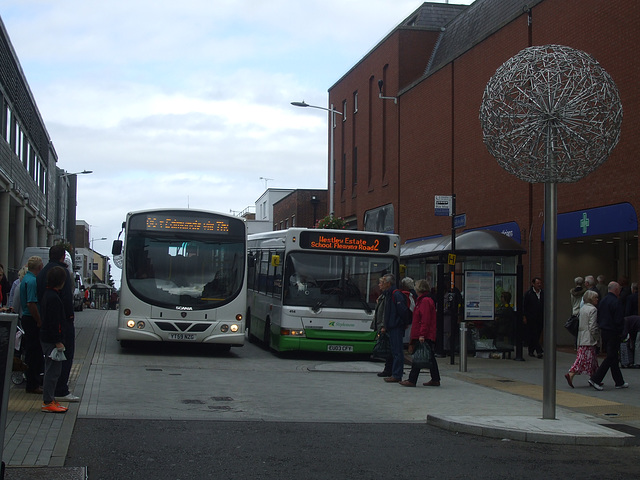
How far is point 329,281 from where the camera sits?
58.4 feet

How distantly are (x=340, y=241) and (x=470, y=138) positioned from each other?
1090 cm

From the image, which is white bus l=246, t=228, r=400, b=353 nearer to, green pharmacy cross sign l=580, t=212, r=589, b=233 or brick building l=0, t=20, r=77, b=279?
green pharmacy cross sign l=580, t=212, r=589, b=233

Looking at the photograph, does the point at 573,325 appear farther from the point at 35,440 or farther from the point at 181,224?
the point at 35,440

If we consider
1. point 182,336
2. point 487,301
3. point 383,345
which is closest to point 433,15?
point 487,301

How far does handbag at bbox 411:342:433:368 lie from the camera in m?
13.0

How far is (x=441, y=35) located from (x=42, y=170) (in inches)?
1051

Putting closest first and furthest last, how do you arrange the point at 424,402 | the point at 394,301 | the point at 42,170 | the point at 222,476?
the point at 222,476 → the point at 424,402 → the point at 394,301 → the point at 42,170

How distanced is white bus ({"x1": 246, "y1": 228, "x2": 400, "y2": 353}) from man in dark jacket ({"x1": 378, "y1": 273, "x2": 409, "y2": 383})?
3583 mm

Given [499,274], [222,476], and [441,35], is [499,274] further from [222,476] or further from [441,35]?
[441,35]

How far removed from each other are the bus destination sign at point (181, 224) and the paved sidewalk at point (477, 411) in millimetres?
2832


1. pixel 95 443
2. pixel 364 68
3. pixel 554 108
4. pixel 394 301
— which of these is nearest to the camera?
pixel 95 443

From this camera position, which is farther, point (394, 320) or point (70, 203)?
point (70, 203)

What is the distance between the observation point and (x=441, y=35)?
35094 mm

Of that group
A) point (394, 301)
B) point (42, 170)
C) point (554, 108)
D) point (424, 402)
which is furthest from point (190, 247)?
point (42, 170)
